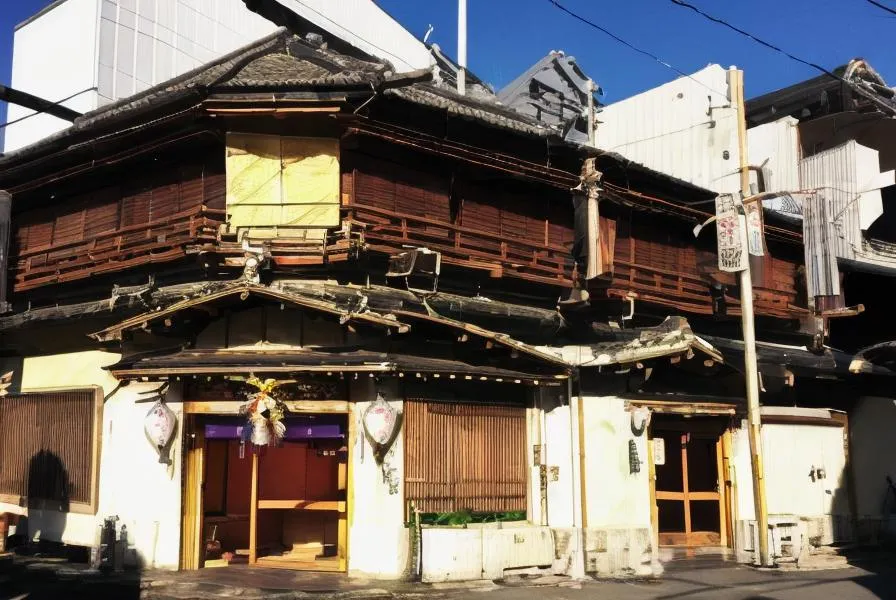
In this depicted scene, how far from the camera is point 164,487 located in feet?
49.0

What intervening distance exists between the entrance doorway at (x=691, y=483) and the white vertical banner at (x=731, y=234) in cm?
382

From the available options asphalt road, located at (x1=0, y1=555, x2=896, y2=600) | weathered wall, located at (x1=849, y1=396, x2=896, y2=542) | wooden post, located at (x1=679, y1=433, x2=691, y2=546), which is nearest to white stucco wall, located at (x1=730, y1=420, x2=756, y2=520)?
wooden post, located at (x1=679, y1=433, x2=691, y2=546)

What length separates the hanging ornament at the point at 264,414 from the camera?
1402 centimetres

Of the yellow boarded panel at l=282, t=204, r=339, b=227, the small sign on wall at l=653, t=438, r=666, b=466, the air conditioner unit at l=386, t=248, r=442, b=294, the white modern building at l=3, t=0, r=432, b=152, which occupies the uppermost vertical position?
the white modern building at l=3, t=0, r=432, b=152

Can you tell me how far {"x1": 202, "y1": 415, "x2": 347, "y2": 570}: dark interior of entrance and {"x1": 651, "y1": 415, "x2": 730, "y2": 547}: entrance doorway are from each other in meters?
7.58

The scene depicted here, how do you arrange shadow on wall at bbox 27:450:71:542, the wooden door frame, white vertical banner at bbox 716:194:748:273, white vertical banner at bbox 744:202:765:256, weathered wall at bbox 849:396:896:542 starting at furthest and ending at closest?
weathered wall at bbox 849:396:896:542, white vertical banner at bbox 744:202:765:256, white vertical banner at bbox 716:194:748:273, shadow on wall at bbox 27:450:71:542, the wooden door frame

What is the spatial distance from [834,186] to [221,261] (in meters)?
20.0

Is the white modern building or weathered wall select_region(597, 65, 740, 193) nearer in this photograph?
weathered wall select_region(597, 65, 740, 193)

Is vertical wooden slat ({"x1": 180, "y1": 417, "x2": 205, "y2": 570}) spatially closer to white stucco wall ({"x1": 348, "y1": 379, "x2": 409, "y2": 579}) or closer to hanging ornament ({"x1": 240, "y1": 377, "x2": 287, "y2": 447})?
hanging ornament ({"x1": 240, "y1": 377, "x2": 287, "y2": 447})

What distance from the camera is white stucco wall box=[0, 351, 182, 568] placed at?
48.4ft

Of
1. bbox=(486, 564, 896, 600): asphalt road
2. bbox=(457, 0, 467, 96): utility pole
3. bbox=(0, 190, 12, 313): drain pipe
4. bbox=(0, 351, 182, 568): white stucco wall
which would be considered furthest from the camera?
bbox=(457, 0, 467, 96): utility pole

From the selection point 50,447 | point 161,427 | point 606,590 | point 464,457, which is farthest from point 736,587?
→ point 50,447

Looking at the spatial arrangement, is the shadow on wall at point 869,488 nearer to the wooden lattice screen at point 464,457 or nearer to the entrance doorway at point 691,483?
the entrance doorway at point 691,483

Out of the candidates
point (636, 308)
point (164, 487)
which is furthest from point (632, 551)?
point (164, 487)
